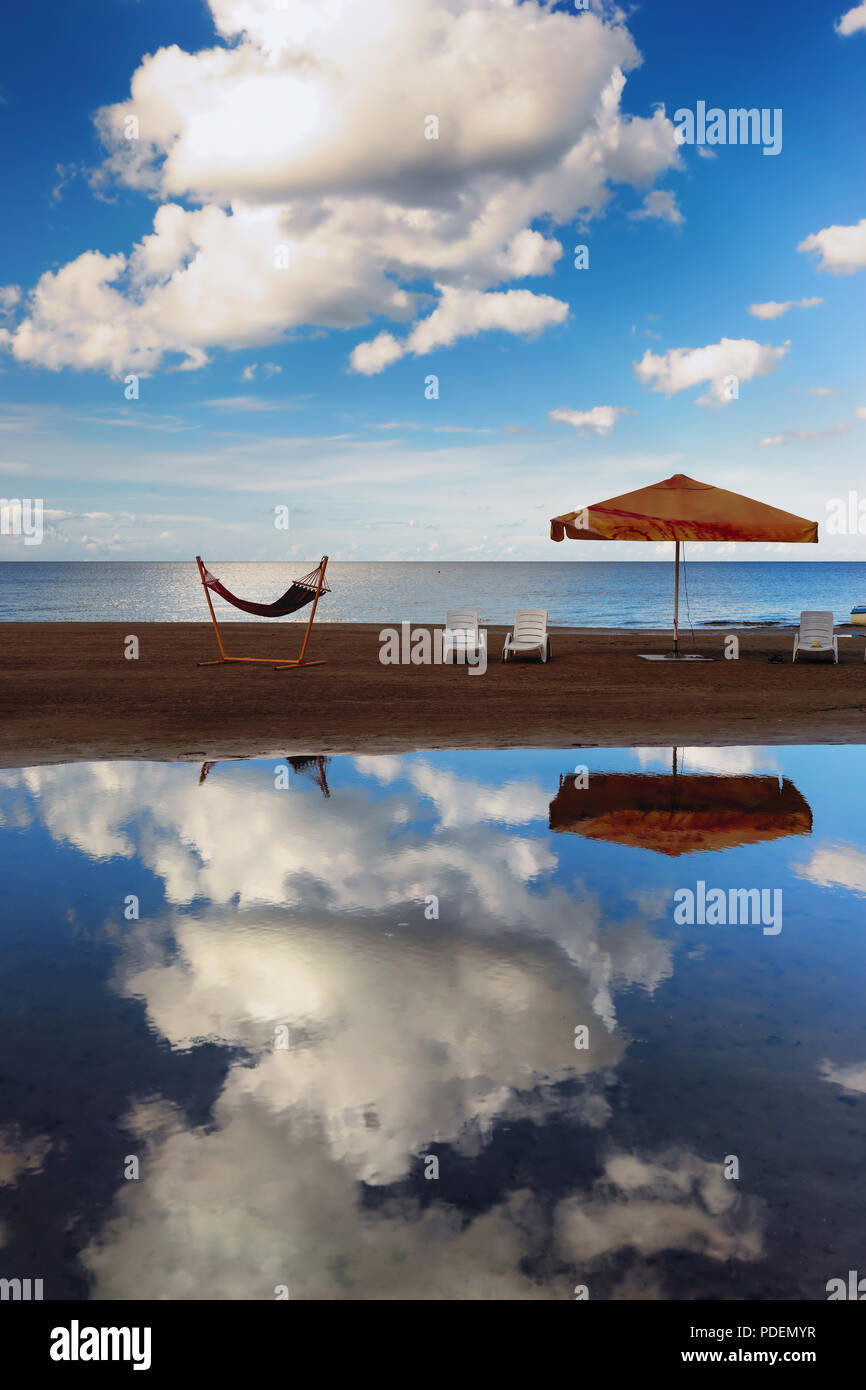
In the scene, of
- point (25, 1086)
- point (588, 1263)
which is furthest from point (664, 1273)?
point (25, 1086)

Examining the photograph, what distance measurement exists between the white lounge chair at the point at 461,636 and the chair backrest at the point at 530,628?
77 centimetres

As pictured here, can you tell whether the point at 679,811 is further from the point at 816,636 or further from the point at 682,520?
the point at 816,636

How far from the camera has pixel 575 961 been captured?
170 inches

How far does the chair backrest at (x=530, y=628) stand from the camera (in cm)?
1892

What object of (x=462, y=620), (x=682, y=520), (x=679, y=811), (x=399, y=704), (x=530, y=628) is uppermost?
(x=682, y=520)

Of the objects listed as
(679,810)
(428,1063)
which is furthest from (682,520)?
(428,1063)

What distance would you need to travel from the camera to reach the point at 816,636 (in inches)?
747

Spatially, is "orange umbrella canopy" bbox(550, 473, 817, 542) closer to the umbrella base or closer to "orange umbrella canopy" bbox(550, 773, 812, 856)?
the umbrella base

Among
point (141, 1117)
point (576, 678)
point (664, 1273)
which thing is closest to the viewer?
point (664, 1273)

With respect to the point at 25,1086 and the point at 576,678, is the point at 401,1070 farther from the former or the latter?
the point at 576,678

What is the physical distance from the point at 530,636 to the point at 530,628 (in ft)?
0.59

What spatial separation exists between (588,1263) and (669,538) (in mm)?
15073

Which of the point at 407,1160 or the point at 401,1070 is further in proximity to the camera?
the point at 401,1070
